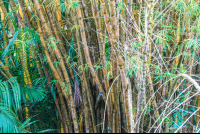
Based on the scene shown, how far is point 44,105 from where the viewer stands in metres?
1.17

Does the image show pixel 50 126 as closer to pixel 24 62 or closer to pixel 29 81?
pixel 29 81

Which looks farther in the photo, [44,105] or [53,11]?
[44,105]

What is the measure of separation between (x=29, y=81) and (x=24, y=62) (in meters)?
0.15

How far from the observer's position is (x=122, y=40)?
3.25 feet

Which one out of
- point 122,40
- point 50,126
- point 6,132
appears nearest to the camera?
point 6,132

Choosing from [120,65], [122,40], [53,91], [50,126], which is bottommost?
[50,126]

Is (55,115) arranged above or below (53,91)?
below

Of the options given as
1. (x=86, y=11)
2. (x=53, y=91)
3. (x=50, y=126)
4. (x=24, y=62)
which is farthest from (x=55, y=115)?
(x=86, y=11)

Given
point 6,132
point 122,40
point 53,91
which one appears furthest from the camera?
point 53,91

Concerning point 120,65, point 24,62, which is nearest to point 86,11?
point 120,65

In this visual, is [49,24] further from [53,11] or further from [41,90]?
[41,90]

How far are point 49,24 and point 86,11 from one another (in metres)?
0.26

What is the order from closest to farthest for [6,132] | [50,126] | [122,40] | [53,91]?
[6,132], [122,40], [53,91], [50,126]

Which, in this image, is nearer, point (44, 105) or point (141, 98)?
point (141, 98)
